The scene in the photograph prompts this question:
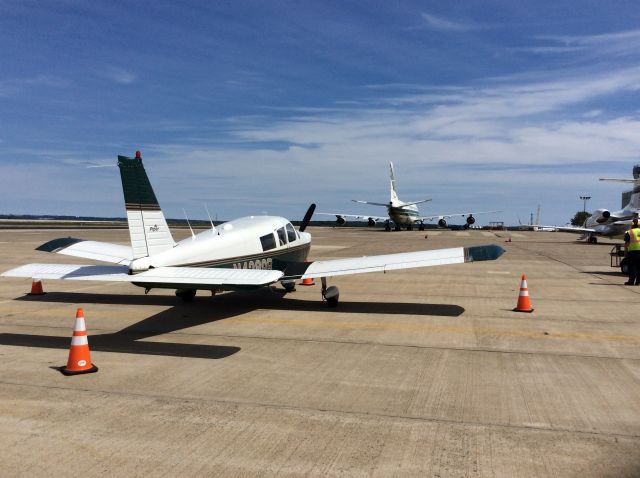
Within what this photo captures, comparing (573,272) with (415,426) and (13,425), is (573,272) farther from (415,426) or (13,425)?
(13,425)

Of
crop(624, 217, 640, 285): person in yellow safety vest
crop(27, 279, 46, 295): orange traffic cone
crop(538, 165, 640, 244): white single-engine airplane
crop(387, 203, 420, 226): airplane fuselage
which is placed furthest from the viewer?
crop(387, 203, 420, 226): airplane fuselage

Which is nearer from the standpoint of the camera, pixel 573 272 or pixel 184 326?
pixel 184 326

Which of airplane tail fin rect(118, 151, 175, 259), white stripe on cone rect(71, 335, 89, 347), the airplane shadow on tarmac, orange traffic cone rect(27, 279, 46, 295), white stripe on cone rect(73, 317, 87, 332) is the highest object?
airplane tail fin rect(118, 151, 175, 259)

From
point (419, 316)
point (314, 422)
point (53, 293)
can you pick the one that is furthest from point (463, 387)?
point (53, 293)

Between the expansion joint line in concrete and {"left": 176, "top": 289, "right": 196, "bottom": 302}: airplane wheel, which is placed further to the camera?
{"left": 176, "top": 289, "right": 196, "bottom": 302}: airplane wheel

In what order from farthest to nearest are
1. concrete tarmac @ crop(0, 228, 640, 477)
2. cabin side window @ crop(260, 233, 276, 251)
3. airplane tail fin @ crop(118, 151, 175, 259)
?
cabin side window @ crop(260, 233, 276, 251) → airplane tail fin @ crop(118, 151, 175, 259) → concrete tarmac @ crop(0, 228, 640, 477)

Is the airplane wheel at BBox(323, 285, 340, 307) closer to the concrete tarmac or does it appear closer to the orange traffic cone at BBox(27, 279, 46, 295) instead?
the concrete tarmac

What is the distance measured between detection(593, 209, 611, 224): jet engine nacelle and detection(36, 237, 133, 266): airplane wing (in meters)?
38.8

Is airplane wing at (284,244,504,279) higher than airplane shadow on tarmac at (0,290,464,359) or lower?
higher

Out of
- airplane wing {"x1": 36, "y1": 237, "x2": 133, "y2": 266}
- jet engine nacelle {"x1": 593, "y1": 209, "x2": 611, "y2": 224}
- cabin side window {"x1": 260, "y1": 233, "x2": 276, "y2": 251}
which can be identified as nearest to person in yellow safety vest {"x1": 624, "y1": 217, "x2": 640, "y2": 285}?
cabin side window {"x1": 260, "y1": 233, "x2": 276, "y2": 251}

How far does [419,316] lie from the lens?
440 inches

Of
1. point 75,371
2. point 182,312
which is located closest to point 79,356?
point 75,371

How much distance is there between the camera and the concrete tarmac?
177 inches

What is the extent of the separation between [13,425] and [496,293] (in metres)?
12.6
